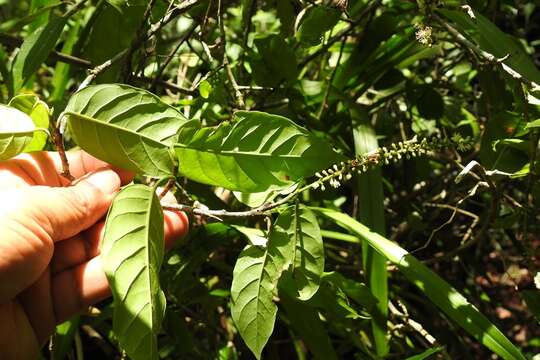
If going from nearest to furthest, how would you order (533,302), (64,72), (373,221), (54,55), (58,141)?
(58,141), (533,302), (373,221), (54,55), (64,72)

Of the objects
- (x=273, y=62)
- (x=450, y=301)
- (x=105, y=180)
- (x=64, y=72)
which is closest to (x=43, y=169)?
(x=105, y=180)

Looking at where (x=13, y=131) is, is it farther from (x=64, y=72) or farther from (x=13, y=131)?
(x=64, y=72)

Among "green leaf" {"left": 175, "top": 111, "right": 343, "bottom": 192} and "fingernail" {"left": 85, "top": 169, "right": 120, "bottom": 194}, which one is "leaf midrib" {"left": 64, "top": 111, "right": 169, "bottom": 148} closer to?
"green leaf" {"left": 175, "top": 111, "right": 343, "bottom": 192}

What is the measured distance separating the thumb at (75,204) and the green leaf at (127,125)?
0.09m

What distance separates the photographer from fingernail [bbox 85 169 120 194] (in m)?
0.85

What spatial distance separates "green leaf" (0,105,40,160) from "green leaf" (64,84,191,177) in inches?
2.5

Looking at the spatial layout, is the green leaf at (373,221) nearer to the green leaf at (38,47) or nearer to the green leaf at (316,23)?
the green leaf at (316,23)

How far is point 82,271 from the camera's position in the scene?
88cm

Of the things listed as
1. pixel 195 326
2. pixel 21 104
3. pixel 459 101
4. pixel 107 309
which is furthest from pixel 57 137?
pixel 459 101

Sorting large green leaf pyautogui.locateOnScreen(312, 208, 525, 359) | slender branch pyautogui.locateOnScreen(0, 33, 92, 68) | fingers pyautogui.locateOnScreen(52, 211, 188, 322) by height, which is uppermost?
slender branch pyautogui.locateOnScreen(0, 33, 92, 68)

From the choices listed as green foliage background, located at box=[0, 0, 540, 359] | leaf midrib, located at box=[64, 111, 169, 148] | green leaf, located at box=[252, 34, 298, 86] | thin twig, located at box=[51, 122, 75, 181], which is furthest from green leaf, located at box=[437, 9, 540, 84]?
thin twig, located at box=[51, 122, 75, 181]

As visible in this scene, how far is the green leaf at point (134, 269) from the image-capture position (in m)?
0.67

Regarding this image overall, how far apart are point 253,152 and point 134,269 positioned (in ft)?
0.67

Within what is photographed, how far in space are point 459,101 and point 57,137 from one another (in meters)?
0.97
